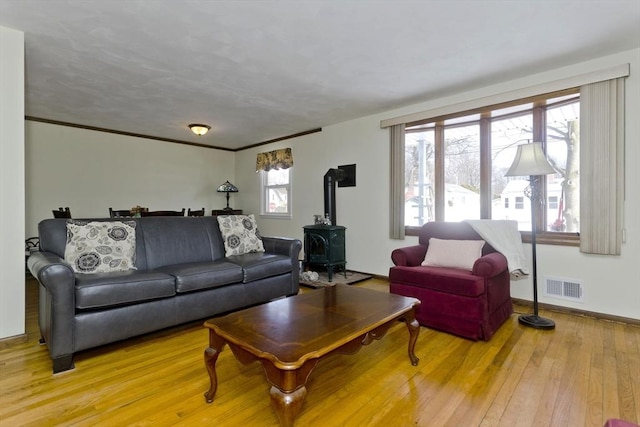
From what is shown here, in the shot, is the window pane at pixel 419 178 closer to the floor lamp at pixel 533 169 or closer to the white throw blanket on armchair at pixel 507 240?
the white throw blanket on armchair at pixel 507 240

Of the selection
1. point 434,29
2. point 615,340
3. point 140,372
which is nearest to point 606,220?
point 615,340

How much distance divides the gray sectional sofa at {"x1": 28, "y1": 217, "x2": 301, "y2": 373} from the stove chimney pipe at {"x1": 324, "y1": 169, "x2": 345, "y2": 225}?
55.5 inches

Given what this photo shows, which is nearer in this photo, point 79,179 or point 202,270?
point 202,270

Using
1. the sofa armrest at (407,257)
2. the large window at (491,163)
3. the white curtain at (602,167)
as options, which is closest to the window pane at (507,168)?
the large window at (491,163)

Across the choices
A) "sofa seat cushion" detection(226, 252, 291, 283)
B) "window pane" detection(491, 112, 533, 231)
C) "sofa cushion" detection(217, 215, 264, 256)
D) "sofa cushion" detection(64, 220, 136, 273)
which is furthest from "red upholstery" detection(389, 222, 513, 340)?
"sofa cushion" detection(64, 220, 136, 273)

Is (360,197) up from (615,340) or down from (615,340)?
up

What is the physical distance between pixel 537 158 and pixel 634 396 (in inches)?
69.0

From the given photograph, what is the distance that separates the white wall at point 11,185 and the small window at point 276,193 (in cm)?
383

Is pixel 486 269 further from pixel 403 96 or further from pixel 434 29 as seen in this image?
pixel 403 96

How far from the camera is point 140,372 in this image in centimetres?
193

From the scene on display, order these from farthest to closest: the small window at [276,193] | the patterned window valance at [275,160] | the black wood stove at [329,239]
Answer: the small window at [276,193]
the patterned window valance at [275,160]
the black wood stove at [329,239]

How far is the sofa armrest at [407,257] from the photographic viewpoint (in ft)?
9.71

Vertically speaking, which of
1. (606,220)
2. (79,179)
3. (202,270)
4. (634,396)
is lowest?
(634,396)

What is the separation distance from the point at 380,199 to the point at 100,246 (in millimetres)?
3242
